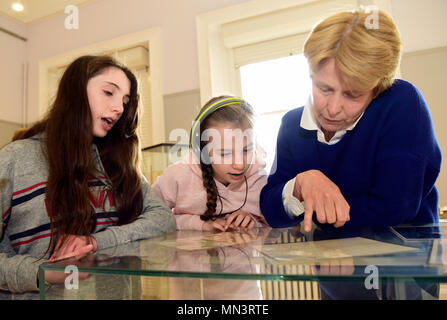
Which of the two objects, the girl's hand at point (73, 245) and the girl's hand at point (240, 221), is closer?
the girl's hand at point (73, 245)

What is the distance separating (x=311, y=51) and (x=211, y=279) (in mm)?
630

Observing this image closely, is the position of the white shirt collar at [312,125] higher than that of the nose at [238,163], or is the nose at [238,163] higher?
the white shirt collar at [312,125]

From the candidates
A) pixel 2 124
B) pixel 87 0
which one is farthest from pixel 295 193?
pixel 2 124

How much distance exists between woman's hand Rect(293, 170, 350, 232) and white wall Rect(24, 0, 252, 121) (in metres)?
2.31

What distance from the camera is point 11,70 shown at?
376 cm

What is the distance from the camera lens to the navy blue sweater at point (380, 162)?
2.72 ft

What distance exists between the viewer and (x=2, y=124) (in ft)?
12.0

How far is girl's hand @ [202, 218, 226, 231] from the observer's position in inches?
41.1

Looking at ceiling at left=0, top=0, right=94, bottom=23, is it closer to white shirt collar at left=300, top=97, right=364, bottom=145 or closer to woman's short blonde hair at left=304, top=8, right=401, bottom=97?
white shirt collar at left=300, top=97, right=364, bottom=145

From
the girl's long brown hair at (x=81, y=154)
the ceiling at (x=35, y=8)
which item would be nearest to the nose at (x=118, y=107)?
the girl's long brown hair at (x=81, y=154)

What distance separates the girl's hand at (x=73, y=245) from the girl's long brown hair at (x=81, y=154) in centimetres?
3

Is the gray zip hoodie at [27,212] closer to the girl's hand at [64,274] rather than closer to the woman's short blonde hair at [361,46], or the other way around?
the girl's hand at [64,274]
